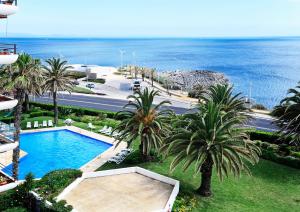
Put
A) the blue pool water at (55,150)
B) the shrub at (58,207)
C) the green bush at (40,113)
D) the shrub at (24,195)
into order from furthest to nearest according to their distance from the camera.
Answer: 1. the green bush at (40,113)
2. the blue pool water at (55,150)
3. the shrub at (24,195)
4. the shrub at (58,207)

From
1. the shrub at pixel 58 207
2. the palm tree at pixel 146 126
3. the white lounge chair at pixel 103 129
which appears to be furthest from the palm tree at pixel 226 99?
the shrub at pixel 58 207

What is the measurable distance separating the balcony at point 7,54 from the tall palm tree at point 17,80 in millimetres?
4146

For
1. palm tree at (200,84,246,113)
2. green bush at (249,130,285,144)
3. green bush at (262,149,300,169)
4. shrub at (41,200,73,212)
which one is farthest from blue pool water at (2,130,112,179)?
green bush at (262,149,300,169)

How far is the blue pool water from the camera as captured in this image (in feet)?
106

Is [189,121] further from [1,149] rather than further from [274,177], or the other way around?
[1,149]

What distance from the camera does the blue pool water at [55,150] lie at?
32281 mm

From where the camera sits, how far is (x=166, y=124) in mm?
28797

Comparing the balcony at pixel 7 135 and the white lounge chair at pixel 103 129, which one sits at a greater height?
the balcony at pixel 7 135

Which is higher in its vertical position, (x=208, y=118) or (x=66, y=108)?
(x=208, y=118)

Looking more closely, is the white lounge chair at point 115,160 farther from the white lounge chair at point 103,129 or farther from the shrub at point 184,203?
the white lounge chair at point 103,129

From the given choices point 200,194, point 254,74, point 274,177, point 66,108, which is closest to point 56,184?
point 200,194

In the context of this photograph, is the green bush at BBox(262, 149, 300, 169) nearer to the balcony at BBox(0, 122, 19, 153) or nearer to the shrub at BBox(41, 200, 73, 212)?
the shrub at BBox(41, 200, 73, 212)

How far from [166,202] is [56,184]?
7.13 metres

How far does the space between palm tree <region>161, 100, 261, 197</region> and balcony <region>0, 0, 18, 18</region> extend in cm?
1241
